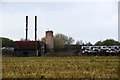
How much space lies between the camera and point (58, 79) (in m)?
6.06

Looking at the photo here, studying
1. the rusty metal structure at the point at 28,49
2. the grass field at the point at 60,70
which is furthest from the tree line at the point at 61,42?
the grass field at the point at 60,70

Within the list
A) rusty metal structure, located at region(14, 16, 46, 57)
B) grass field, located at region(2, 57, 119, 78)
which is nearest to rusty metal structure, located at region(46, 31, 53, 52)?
rusty metal structure, located at region(14, 16, 46, 57)

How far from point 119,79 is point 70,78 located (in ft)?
3.86

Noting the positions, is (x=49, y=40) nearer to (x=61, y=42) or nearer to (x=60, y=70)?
(x=61, y=42)

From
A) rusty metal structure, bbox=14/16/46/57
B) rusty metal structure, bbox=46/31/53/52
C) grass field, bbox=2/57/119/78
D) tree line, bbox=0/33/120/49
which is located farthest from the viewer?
tree line, bbox=0/33/120/49

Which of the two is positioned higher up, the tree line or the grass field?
the tree line

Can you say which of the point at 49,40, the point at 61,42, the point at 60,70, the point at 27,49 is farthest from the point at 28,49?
the point at 60,70

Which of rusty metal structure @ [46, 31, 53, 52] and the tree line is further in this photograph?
the tree line

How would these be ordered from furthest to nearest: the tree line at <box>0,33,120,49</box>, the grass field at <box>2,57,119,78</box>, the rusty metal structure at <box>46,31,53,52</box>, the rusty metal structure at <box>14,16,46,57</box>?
the tree line at <box>0,33,120,49</box>
the rusty metal structure at <box>46,31,53,52</box>
the rusty metal structure at <box>14,16,46,57</box>
the grass field at <box>2,57,119,78</box>

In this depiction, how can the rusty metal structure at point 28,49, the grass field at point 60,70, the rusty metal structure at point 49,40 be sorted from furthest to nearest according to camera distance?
the rusty metal structure at point 49,40 → the rusty metal structure at point 28,49 → the grass field at point 60,70

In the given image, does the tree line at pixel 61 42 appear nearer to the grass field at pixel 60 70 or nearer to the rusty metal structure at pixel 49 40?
the rusty metal structure at pixel 49 40

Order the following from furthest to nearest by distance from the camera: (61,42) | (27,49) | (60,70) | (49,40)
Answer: (61,42) < (49,40) < (27,49) < (60,70)

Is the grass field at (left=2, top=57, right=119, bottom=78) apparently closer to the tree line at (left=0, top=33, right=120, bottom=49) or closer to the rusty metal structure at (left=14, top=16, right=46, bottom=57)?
the rusty metal structure at (left=14, top=16, right=46, bottom=57)

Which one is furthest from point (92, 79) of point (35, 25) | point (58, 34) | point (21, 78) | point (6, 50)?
point (58, 34)
